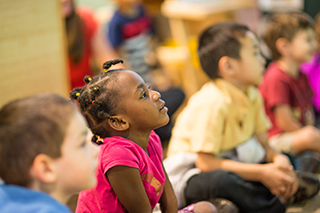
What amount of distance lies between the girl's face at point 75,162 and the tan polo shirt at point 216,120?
0.63 metres

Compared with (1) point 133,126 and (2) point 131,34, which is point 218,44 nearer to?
(1) point 133,126

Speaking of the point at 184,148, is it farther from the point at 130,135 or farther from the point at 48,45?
the point at 48,45

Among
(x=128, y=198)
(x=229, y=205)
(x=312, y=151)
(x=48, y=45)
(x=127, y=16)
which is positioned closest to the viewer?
(x=128, y=198)

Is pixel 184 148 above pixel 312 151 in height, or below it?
above

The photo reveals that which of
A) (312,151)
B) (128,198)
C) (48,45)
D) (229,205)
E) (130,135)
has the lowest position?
(312,151)

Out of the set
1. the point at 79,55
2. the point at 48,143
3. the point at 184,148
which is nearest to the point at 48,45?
the point at 79,55

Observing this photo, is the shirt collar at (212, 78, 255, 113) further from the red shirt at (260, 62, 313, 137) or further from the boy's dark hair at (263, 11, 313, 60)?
the boy's dark hair at (263, 11, 313, 60)

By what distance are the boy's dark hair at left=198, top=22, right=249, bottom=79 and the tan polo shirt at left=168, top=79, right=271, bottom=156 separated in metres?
0.07

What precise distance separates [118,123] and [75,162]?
0.82ft

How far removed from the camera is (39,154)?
604 millimetres

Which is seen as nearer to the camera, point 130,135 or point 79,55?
point 130,135

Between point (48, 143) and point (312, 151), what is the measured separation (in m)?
1.33

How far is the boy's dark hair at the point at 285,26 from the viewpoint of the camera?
1793 mm

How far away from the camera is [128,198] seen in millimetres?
834
